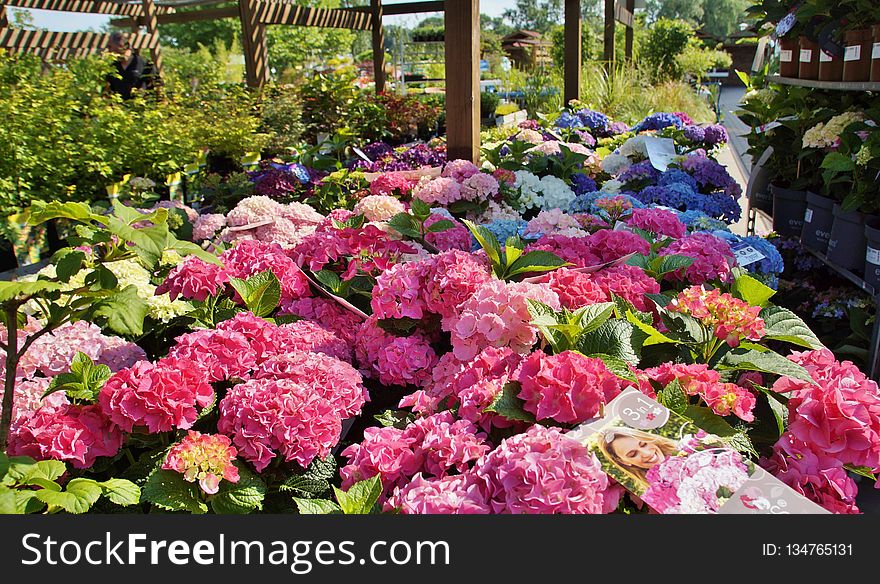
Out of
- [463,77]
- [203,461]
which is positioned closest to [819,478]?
[203,461]

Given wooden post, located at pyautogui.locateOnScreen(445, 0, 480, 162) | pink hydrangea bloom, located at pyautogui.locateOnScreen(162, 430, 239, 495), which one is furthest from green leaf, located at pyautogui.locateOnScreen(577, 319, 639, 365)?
wooden post, located at pyautogui.locateOnScreen(445, 0, 480, 162)

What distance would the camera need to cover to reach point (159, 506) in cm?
99

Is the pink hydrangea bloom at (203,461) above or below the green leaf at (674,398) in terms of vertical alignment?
below

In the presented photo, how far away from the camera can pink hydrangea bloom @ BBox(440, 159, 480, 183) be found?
2508mm

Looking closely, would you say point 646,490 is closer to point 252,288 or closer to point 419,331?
point 419,331

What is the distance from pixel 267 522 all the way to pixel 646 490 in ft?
1.61

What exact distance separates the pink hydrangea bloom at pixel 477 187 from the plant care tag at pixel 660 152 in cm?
105

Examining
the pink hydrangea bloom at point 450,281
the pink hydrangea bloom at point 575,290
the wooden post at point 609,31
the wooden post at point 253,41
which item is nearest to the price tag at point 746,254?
the pink hydrangea bloom at point 575,290

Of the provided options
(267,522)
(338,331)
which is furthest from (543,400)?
(338,331)

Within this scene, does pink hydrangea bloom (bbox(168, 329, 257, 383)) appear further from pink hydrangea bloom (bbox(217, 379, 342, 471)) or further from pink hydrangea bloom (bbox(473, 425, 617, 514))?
pink hydrangea bloom (bbox(473, 425, 617, 514))

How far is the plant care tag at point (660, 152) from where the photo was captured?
313cm

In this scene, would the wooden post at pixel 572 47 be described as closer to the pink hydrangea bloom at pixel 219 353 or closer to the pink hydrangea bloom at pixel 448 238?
the pink hydrangea bloom at pixel 448 238

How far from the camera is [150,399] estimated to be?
3.45 feet

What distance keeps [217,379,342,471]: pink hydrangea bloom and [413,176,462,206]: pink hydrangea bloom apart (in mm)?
1380
